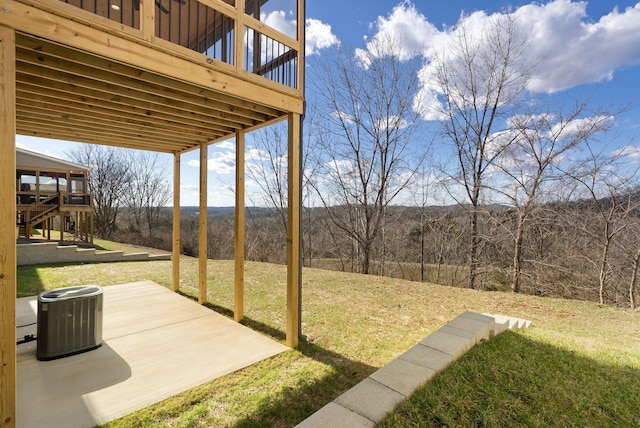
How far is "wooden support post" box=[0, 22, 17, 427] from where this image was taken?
5.70 ft

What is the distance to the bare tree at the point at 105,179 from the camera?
661 inches

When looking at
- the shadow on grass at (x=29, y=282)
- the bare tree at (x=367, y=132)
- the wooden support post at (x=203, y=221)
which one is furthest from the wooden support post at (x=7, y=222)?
the bare tree at (x=367, y=132)

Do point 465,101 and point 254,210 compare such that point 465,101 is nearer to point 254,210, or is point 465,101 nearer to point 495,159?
point 495,159

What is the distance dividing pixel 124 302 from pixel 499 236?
10079 millimetres

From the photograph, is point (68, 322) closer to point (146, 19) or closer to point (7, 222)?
point (7, 222)

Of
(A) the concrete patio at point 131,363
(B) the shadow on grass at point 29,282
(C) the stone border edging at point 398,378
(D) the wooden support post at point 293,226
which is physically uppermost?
(D) the wooden support post at point 293,226

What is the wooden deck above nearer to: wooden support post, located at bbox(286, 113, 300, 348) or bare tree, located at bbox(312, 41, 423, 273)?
wooden support post, located at bbox(286, 113, 300, 348)

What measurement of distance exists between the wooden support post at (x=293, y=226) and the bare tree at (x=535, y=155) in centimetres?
798

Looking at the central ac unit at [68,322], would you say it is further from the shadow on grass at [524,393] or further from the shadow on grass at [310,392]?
the shadow on grass at [524,393]

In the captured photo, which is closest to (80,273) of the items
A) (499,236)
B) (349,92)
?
(349,92)

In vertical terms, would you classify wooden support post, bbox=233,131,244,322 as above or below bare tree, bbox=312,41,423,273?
below

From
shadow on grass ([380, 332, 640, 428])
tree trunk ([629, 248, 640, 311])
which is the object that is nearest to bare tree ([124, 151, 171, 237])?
shadow on grass ([380, 332, 640, 428])

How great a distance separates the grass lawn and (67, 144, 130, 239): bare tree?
13.6 metres

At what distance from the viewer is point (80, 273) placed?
6.90 meters
